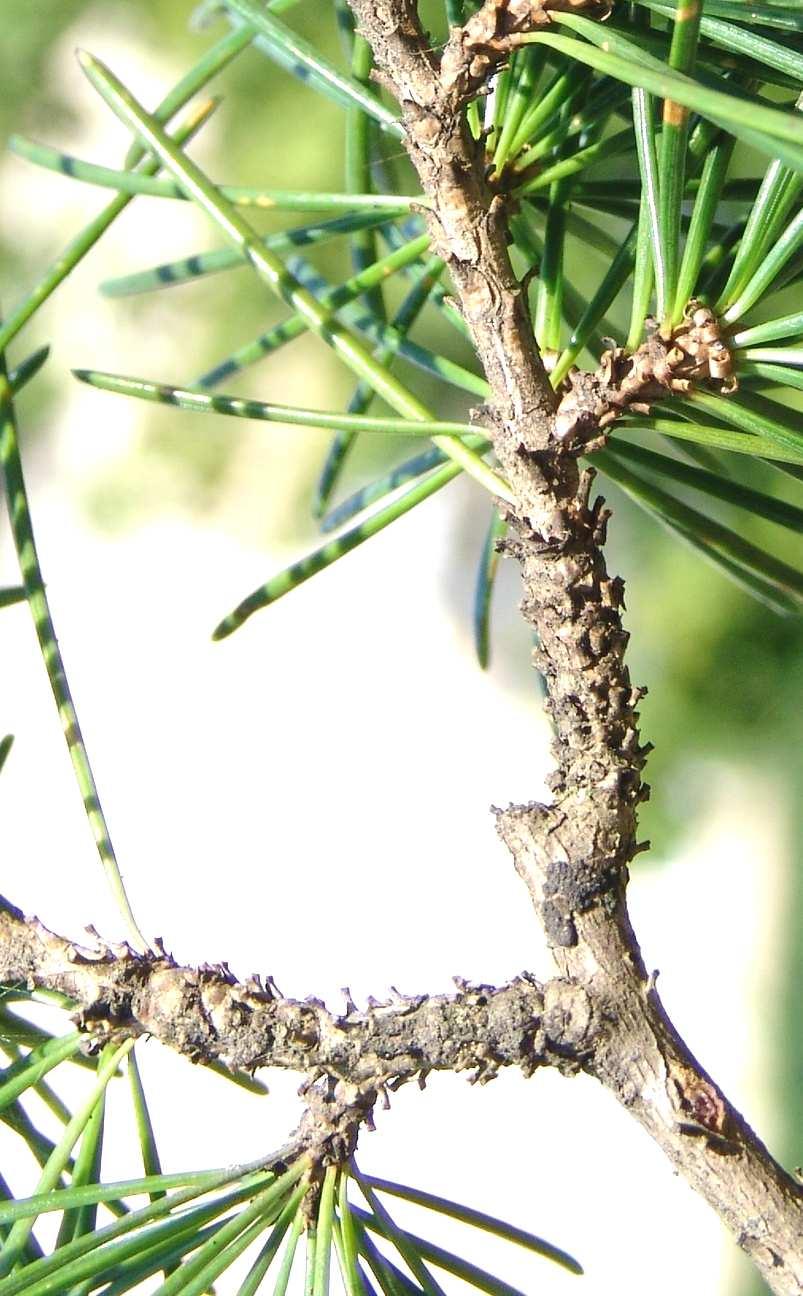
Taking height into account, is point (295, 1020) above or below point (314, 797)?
below

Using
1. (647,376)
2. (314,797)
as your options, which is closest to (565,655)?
(647,376)

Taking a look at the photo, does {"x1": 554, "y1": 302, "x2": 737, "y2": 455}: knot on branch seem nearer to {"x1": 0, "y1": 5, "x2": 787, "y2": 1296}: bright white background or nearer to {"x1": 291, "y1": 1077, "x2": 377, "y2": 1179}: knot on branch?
{"x1": 291, "y1": 1077, "x2": 377, "y2": 1179}: knot on branch

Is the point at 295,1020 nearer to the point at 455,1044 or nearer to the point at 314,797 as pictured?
the point at 455,1044

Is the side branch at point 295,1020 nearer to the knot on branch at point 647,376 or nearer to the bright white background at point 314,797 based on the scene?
the knot on branch at point 647,376

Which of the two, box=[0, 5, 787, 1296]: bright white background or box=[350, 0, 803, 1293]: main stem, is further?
box=[0, 5, 787, 1296]: bright white background

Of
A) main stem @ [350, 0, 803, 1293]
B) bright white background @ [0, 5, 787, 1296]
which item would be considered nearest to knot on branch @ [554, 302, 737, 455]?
main stem @ [350, 0, 803, 1293]

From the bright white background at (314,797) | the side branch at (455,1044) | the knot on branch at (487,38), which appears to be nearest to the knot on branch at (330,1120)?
the side branch at (455,1044)
